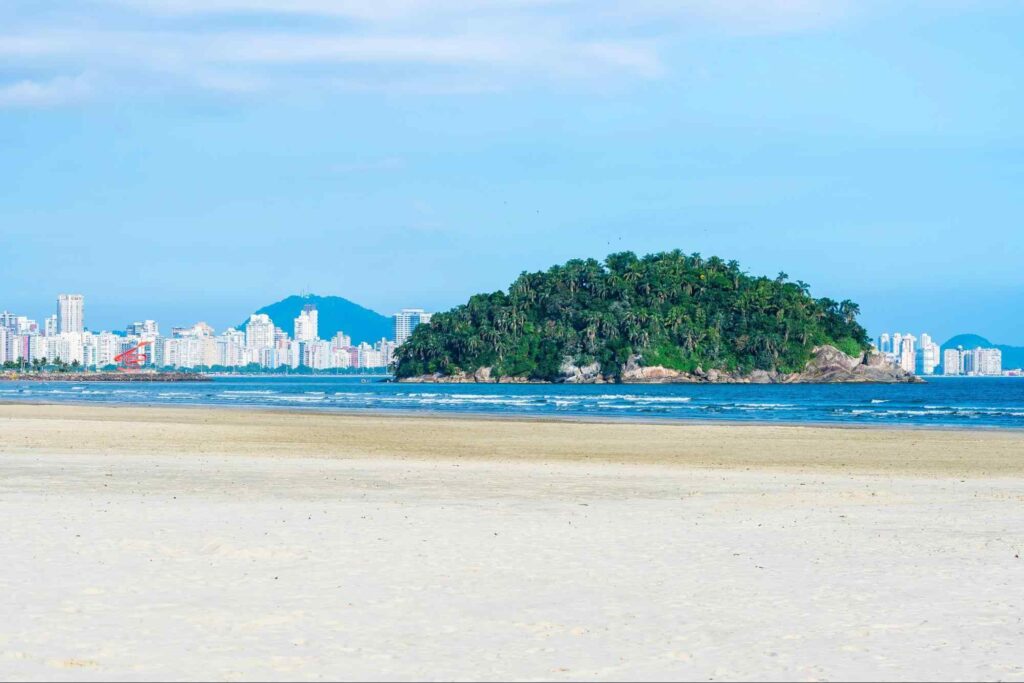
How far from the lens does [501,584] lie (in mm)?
10352

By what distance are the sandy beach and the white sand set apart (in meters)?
0.03

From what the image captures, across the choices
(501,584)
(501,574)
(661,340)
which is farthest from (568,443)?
(661,340)

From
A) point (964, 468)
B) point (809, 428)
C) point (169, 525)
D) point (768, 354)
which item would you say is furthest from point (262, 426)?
point (768, 354)

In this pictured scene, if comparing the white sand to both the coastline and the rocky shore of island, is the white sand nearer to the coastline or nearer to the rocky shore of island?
the coastline

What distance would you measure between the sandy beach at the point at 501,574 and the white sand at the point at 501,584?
0.11ft

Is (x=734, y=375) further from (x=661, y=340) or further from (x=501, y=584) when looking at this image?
(x=501, y=584)

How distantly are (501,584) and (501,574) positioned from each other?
18.8 inches

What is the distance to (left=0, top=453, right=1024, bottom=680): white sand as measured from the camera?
779 cm

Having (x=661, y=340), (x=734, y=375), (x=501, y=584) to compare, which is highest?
(x=661, y=340)

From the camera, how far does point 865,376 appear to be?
193 metres

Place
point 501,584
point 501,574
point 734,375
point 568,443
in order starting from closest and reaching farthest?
point 501,584, point 501,574, point 568,443, point 734,375

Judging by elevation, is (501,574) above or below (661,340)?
below

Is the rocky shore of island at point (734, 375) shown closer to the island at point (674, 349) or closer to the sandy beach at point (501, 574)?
the island at point (674, 349)

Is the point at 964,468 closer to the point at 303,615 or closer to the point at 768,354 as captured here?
the point at 303,615
